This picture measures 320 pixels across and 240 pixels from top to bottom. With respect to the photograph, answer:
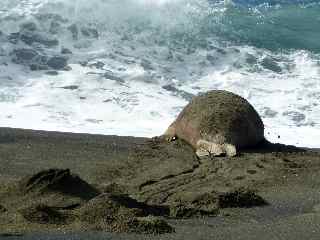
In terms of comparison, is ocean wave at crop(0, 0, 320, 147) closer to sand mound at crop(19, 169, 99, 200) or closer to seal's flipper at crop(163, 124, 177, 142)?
seal's flipper at crop(163, 124, 177, 142)

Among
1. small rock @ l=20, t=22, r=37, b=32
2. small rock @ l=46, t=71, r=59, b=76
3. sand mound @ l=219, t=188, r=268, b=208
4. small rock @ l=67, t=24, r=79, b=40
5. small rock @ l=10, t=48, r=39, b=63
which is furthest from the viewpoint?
small rock @ l=67, t=24, r=79, b=40

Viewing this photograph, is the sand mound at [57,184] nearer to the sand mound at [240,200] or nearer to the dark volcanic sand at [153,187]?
the dark volcanic sand at [153,187]

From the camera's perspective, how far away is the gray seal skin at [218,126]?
287 inches

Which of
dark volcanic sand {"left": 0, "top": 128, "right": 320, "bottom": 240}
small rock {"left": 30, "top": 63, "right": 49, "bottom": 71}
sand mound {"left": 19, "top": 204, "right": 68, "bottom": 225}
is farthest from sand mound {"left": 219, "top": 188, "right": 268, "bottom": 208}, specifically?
small rock {"left": 30, "top": 63, "right": 49, "bottom": 71}

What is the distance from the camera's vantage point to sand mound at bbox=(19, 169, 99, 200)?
4852mm

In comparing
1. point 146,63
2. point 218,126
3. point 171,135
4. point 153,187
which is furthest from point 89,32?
point 153,187

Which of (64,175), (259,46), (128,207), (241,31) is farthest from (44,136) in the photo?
(241,31)

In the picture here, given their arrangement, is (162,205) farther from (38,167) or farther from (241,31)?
(241,31)

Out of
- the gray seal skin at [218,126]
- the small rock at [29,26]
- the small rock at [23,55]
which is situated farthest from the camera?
the small rock at [29,26]

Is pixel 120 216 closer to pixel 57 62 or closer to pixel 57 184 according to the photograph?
pixel 57 184

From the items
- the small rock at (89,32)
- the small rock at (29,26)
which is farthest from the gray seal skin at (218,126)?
the small rock at (89,32)

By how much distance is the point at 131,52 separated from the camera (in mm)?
13492

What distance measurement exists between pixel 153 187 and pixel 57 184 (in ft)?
3.25

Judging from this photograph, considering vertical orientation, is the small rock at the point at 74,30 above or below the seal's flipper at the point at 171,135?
below
